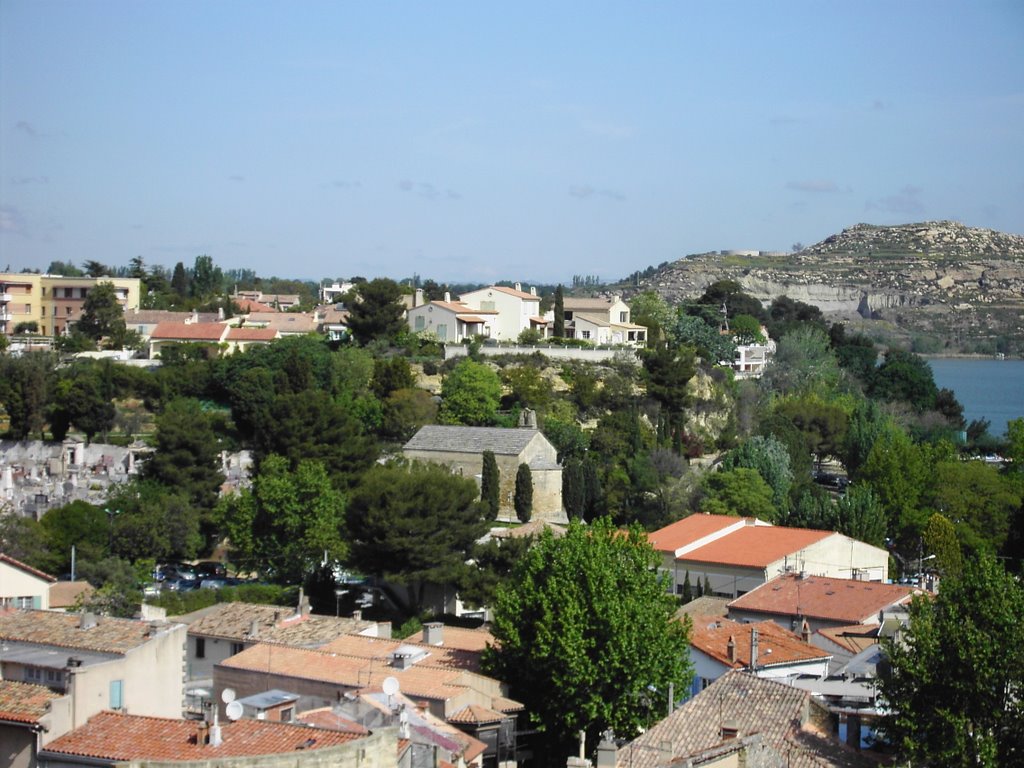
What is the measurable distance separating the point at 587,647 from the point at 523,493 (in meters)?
21.9

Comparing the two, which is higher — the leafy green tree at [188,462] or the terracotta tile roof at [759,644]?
the leafy green tree at [188,462]

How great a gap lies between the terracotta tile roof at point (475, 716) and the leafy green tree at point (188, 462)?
20.9 metres

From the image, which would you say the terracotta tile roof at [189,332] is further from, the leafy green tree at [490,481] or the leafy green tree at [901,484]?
the leafy green tree at [901,484]

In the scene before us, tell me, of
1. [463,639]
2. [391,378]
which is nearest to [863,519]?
[463,639]

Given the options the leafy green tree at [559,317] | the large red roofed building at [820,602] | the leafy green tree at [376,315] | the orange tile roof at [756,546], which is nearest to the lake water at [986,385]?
the leafy green tree at [559,317]

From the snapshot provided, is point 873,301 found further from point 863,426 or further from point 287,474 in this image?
point 287,474

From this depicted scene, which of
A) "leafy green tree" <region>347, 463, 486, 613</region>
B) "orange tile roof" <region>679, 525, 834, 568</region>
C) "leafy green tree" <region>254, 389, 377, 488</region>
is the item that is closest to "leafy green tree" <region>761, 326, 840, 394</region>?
"orange tile roof" <region>679, 525, 834, 568</region>

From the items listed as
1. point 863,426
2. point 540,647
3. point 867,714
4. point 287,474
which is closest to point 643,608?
point 540,647

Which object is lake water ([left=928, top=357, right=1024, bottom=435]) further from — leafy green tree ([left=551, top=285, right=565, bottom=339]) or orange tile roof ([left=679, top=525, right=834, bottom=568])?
orange tile roof ([left=679, top=525, right=834, bottom=568])

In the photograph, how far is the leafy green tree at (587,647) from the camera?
21.2 m

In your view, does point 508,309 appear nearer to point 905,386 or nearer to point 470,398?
point 470,398

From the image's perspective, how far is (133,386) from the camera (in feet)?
168

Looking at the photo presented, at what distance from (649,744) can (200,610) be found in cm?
1640

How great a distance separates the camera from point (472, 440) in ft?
150
